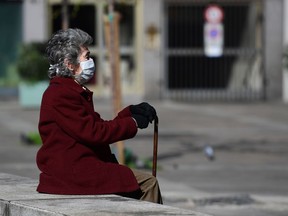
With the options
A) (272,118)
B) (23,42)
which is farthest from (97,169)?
(23,42)

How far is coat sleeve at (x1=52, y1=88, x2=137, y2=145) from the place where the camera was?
6.57 metres

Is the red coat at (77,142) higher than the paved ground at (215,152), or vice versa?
the red coat at (77,142)

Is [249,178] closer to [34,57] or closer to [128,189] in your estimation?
[128,189]

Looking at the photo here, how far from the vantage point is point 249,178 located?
1411 centimetres

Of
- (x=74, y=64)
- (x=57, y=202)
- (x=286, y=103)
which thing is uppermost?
(x=74, y=64)

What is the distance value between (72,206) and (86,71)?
3.23 feet

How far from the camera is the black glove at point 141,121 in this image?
6.72 meters

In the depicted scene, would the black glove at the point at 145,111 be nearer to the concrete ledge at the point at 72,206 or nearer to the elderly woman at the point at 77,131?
the elderly woman at the point at 77,131

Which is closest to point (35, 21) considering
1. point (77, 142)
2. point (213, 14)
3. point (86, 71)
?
point (213, 14)

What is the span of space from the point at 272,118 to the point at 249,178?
8.81m

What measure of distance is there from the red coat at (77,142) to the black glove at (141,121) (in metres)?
0.04

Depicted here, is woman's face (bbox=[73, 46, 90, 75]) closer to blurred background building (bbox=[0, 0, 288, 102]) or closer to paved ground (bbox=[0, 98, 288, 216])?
paved ground (bbox=[0, 98, 288, 216])

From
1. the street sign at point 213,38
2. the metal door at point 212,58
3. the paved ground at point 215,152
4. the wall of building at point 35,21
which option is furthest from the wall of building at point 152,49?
the wall of building at point 35,21

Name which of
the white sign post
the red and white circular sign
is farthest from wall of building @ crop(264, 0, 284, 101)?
the red and white circular sign
